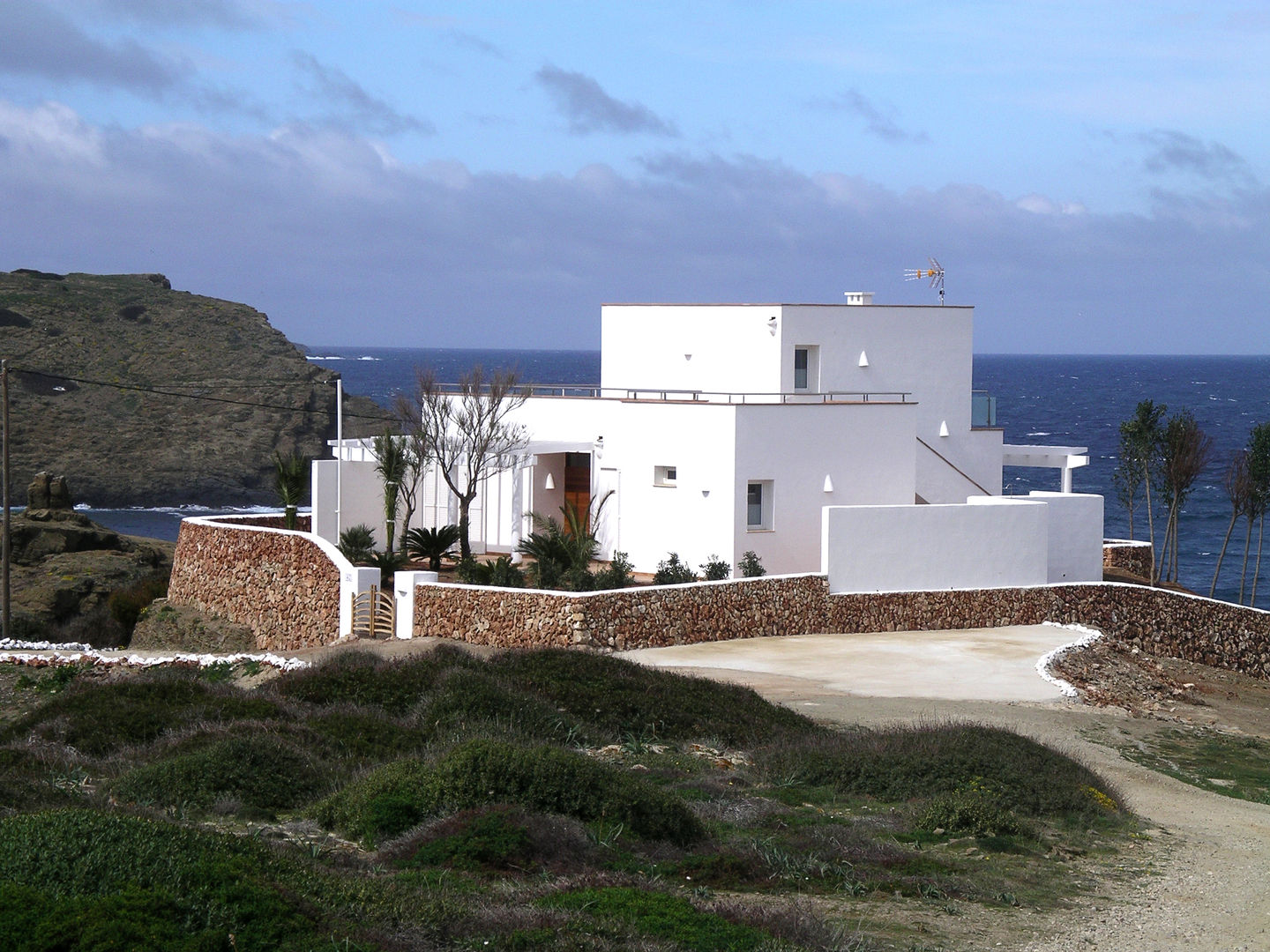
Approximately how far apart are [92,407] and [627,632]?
68.1 meters

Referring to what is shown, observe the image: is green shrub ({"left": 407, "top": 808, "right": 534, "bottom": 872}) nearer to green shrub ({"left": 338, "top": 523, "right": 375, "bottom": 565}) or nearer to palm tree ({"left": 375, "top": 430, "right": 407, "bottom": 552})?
green shrub ({"left": 338, "top": 523, "right": 375, "bottom": 565})

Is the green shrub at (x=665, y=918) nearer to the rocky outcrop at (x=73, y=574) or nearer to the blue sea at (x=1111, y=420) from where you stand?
the blue sea at (x=1111, y=420)

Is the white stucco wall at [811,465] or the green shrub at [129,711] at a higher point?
the white stucco wall at [811,465]

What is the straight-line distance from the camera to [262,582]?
2567cm

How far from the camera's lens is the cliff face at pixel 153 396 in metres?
77.0

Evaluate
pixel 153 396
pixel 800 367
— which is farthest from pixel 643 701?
pixel 153 396

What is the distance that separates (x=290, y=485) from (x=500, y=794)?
69.9 ft

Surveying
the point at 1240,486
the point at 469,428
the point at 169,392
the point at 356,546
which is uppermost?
the point at 169,392

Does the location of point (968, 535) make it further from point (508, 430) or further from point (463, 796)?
point (463, 796)

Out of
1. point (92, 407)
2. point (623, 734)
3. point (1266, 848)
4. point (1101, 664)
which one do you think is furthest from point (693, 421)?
point (92, 407)

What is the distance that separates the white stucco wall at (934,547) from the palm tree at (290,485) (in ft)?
38.3

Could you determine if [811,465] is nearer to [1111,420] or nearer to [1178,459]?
[1178,459]

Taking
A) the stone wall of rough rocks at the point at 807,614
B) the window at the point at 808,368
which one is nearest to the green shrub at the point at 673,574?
the stone wall of rough rocks at the point at 807,614

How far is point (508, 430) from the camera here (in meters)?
28.2
